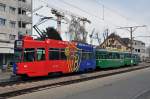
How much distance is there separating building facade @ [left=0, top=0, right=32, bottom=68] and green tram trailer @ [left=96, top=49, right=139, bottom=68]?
16416 mm

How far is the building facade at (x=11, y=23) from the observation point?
60416 millimetres

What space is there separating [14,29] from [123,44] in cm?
8895

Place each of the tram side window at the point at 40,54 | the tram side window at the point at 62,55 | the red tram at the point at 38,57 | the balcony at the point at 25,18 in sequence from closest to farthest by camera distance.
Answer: the red tram at the point at 38,57 → the tram side window at the point at 40,54 → the tram side window at the point at 62,55 → the balcony at the point at 25,18

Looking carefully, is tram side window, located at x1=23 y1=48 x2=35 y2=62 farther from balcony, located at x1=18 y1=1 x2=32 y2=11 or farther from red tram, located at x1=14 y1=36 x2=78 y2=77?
balcony, located at x1=18 y1=1 x2=32 y2=11

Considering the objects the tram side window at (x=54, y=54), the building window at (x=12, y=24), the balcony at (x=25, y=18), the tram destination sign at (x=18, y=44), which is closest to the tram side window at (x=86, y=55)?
the tram side window at (x=54, y=54)

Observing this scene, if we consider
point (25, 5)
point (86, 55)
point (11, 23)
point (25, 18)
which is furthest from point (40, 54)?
point (25, 5)

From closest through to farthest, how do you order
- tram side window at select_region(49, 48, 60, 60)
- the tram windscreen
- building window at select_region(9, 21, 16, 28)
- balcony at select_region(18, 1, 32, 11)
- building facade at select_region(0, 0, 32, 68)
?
the tram windscreen
tram side window at select_region(49, 48, 60, 60)
building facade at select_region(0, 0, 32, 68)
building window at select_region(9, 21, 16, 28)
balcony at select_region(18, 1, 32, 11)

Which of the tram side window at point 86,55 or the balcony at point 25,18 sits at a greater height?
the balcony at point 25,18

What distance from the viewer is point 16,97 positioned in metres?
17.8

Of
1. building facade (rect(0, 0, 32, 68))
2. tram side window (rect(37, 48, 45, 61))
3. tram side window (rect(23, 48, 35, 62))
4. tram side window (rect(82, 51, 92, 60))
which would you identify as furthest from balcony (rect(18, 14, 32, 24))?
tram side window (rect(23, 48, 35, 62))

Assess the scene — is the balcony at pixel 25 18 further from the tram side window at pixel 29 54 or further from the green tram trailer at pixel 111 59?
the tram side window at pixel 29 54

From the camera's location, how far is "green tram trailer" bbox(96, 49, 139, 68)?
144 ft

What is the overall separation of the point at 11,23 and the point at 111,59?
24.3 metres

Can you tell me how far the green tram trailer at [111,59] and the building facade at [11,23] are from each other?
53.9 ft
